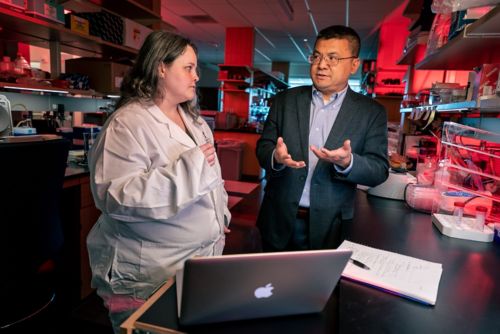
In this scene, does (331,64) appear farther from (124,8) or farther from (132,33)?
(124,8)

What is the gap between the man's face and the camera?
144 cm

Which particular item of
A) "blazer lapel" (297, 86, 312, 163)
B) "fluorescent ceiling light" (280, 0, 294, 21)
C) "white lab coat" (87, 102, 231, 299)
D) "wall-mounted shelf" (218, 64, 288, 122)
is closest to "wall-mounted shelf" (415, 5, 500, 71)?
"blazer lapel" (297, 86, 312, 163)

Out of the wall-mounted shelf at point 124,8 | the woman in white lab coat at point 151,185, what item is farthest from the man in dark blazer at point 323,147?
the wall-mounted shelf at point 124,8

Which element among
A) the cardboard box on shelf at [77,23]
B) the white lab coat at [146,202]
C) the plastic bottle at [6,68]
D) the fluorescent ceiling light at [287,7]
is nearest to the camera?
the white lab coat at [146,202]

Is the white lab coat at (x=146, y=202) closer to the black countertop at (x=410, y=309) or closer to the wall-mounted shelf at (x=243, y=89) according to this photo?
the black countertop at (x=410, y=309)

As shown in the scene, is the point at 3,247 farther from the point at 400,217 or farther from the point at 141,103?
the point at 400,217

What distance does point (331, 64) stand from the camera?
145cm

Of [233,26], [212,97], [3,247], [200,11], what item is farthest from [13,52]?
[212,97]

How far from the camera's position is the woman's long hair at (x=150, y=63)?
1224mm

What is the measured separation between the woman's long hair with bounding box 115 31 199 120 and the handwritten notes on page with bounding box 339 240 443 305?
87 cm

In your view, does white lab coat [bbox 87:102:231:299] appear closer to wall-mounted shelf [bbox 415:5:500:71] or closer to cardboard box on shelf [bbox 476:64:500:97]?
wall-mounted shelf [bbox 415:5:500:71]

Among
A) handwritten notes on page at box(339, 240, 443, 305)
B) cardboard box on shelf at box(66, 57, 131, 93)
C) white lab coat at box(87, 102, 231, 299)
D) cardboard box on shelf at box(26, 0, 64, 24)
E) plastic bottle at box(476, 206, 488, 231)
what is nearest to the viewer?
handwritten notes on page at box(339, 240, 443, 305)

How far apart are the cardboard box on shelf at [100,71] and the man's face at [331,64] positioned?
2.40 metres

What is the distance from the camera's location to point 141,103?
1211 mm
